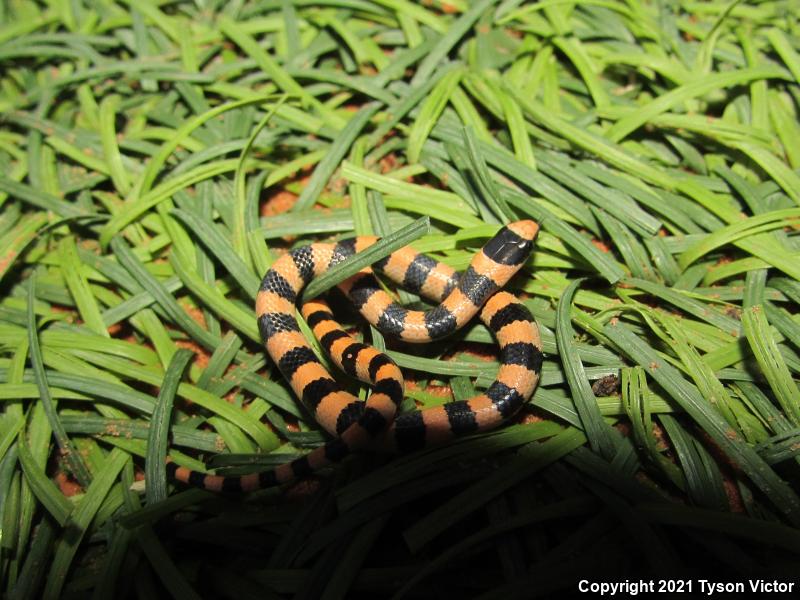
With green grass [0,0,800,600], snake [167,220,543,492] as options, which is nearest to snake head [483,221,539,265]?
snake [167,220,543,492]

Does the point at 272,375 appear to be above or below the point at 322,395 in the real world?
above

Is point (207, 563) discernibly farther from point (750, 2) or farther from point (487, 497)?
point (750, 2)

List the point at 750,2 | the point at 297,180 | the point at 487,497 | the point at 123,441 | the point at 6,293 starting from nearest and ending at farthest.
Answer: the point at 487,497 → the point at 123,441 → the point at 6,293 → the point at 297,180 → the point at 750,2

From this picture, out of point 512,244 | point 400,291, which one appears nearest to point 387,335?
point 400,291

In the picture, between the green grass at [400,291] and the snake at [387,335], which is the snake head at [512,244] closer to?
the snake at [387,335]

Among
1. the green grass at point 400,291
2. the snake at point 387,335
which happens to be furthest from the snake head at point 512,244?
the green grass at point 400,291

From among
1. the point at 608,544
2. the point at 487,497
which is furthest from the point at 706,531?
the point at 487,497

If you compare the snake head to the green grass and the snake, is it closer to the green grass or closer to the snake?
the snake
